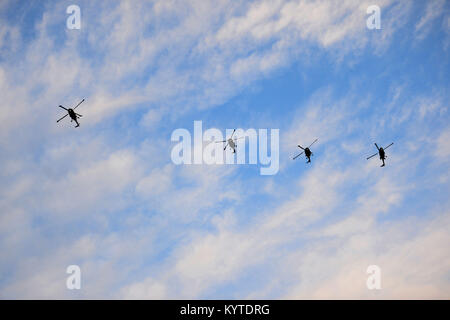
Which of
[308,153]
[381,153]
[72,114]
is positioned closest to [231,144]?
[308,153]

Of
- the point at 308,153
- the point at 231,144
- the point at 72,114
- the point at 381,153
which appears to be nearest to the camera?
the point at 72,114

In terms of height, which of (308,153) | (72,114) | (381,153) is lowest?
(381,153)

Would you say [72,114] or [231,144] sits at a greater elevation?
[72,114]

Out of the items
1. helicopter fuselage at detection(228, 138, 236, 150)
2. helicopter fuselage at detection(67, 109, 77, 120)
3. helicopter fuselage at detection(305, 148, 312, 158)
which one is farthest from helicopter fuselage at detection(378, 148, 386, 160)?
A: helicopter fuselage at detection(67, 109, 77, 120)

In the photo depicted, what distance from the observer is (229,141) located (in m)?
78.1

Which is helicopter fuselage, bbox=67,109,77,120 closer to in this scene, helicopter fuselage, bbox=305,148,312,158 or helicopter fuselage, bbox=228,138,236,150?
helicopter fuselage, bbox=228,138,236,150

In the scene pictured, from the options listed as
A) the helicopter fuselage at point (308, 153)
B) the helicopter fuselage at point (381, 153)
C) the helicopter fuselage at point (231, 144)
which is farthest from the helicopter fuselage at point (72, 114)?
the helicopter fuselage at point (381, 153)

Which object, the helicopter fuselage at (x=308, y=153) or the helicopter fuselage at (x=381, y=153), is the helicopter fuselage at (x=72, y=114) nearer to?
the helicopter fuselage at (x=308, y=153)

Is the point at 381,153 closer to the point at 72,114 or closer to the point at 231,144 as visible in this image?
the point at 231,144

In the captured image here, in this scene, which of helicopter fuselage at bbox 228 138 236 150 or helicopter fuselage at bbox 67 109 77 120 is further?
helicopter fuselage at bbox 228 138 236 150

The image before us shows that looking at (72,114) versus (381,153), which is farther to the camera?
(381,153)
